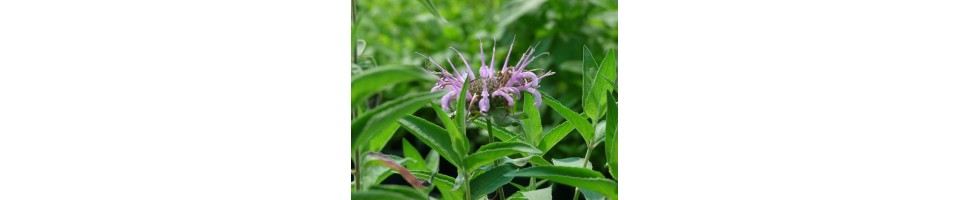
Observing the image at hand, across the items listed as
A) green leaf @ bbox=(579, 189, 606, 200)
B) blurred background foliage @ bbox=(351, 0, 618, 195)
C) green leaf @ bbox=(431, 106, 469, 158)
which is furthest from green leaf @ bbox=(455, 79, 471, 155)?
blurred background foliage @ bbox=(351, 0, 618, 195)

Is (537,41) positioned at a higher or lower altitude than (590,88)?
higher

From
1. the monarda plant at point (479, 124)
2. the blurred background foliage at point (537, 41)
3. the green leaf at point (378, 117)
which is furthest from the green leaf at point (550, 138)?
the blurred background foliage at point (537, 41)

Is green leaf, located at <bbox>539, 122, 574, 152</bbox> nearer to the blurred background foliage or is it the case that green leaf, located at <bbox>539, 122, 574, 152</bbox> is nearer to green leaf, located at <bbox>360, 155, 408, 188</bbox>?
green leaf, located at <bbox>360, 155, 408, 188</bbox>

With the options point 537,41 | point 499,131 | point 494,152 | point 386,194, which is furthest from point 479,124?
point 537,41

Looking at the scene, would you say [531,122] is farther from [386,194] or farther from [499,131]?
[386,194]

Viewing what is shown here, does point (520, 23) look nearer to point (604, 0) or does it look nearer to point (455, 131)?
point (604, 0)

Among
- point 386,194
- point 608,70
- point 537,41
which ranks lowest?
point 386,194

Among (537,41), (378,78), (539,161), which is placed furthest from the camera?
(537,41)
